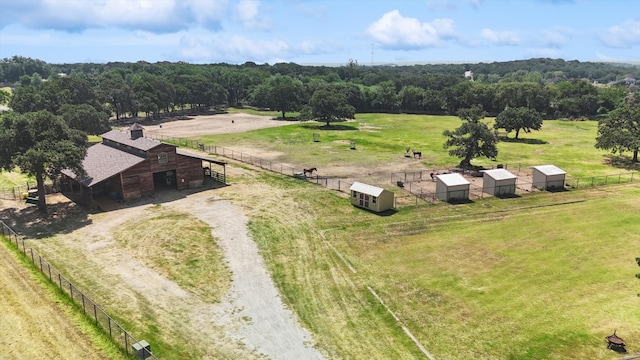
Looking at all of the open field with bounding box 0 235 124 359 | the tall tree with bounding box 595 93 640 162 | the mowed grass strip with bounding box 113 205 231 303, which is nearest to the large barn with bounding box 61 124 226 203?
the mowed grass strip with bounding box 113 205 231 303

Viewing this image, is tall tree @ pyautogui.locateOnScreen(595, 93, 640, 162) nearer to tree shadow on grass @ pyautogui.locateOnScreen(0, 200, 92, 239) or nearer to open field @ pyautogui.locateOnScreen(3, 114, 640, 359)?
open field @ pyautogui.locateOnScreen(3, 114, 640, 359)

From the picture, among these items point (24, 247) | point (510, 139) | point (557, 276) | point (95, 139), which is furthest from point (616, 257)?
point (95, 139)

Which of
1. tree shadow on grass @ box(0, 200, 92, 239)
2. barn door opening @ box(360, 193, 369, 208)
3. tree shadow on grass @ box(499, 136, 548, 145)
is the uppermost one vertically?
tree shadow on grass @ box(499, 136, 548, 145)

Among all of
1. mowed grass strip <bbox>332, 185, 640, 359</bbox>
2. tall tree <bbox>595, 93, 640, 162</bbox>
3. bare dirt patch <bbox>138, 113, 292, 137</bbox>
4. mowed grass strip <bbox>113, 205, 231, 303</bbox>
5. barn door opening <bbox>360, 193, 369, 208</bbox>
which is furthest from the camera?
bare dirt patch <bbox>138, 113, 292, 137</bbox>

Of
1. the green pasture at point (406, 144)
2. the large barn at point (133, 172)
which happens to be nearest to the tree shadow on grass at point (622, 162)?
the green pasture at point (406, 144)

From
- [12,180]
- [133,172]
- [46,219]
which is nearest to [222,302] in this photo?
[46,219]

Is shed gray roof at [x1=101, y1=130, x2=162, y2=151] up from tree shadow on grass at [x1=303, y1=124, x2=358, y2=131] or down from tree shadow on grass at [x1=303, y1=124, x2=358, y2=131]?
up

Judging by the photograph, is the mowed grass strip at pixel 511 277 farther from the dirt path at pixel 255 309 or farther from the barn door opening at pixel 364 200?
the dirt path at pixel 255 309
